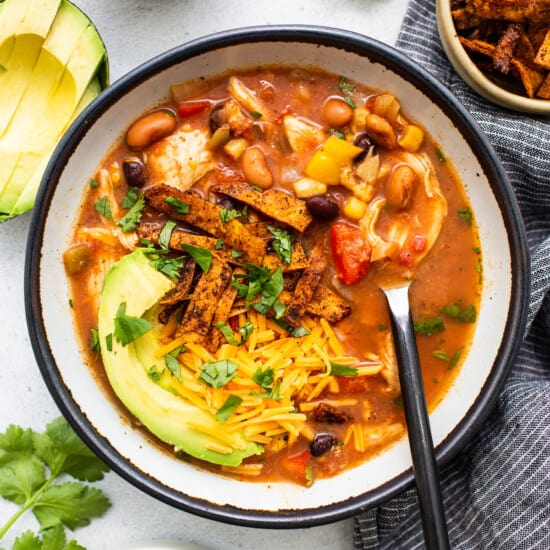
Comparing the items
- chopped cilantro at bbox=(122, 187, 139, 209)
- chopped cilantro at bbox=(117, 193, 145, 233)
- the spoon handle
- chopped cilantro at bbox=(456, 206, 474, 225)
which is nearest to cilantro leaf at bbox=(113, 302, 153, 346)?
chopped cilantro at bbox=(117, 193, 145, 233)

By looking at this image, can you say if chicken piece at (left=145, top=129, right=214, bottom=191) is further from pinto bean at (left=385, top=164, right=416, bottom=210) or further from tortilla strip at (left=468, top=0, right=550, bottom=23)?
tortilla strip at (left=468, top=0, right=550, bottom=23)

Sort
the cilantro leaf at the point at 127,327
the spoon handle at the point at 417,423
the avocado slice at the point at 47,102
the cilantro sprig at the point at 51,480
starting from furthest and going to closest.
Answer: the cilantro sprig at the point at 51,480 → the avocado slice at the point at 47,102 → the cilantro leaf at the point at 127,327 → the spoon handle at the point at 417,423

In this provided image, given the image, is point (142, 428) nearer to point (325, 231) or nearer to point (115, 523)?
point (115, 523)

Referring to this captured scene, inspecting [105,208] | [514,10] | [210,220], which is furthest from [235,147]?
[514,10]

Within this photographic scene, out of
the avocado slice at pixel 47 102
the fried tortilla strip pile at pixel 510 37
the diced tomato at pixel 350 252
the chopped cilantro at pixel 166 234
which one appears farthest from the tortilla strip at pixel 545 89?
the avocado slice at pixel 47 102

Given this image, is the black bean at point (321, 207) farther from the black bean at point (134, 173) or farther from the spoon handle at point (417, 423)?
the black bean at point (134, 173)

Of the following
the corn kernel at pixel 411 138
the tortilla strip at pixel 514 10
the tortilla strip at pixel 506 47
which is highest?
the tortilla strip at pixel 514 10

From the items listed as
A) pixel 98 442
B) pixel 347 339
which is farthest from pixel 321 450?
pixel 98 442
